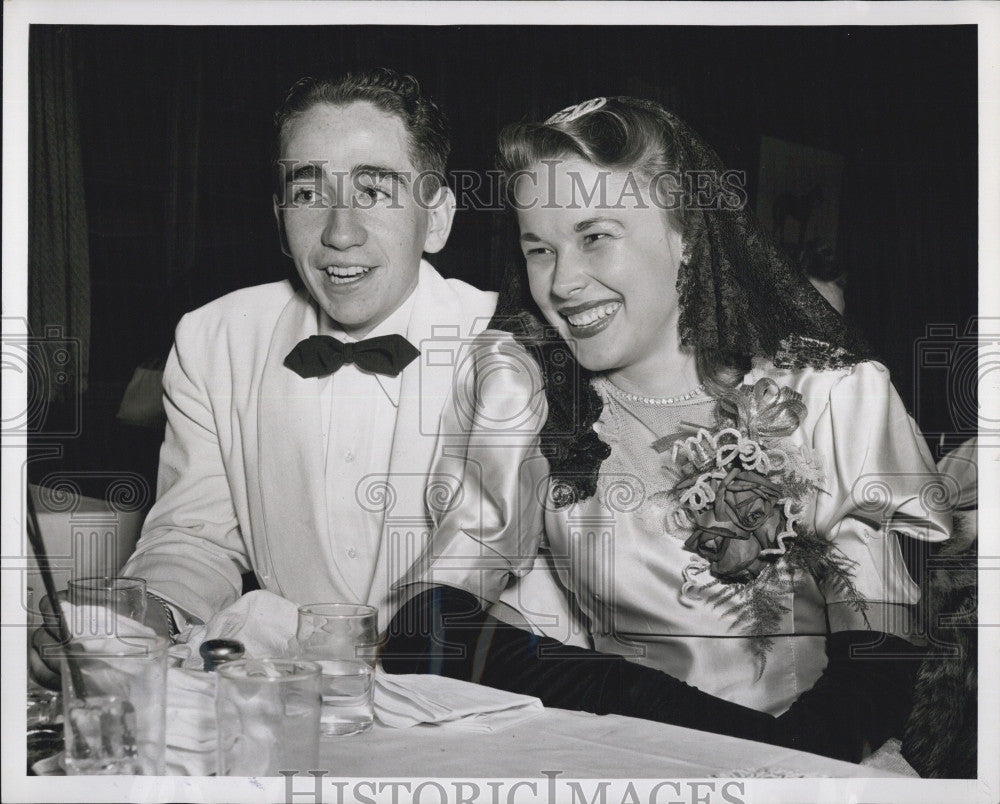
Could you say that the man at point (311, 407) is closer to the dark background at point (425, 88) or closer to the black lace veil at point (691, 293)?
the dark background at point (425, 88)

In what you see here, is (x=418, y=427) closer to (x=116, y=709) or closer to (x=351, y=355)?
(x=351, y=355)

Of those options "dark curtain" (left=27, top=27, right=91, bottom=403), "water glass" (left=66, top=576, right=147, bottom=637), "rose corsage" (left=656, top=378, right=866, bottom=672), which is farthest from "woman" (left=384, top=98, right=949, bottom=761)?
"dark curtain" (left=27, top=27, right=91, bottom=403)

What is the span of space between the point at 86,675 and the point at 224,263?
0.88m

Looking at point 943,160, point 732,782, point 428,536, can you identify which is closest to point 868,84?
point 943,160

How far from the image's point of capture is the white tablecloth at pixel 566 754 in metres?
2.21

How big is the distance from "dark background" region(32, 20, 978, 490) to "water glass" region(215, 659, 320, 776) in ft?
1.88

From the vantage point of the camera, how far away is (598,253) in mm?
2252

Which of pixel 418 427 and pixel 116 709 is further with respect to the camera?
pixel 418 427

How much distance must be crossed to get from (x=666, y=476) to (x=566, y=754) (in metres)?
0.62

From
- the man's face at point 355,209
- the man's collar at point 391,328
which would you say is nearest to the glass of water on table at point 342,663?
the man's collar at point 391,328

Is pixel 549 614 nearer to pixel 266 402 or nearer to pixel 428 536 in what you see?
pixel 428 536

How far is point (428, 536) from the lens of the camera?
89.5 inches

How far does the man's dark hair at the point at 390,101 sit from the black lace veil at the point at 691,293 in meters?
0.15

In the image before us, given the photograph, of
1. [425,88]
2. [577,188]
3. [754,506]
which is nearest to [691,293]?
[577,188]
